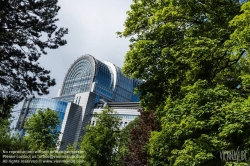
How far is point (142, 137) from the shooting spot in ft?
71.0

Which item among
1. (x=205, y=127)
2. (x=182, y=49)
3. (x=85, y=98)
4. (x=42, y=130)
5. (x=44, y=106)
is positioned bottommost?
(x=42, y=130)

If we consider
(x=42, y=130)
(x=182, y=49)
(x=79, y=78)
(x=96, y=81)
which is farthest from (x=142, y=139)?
(x=79, y=78)

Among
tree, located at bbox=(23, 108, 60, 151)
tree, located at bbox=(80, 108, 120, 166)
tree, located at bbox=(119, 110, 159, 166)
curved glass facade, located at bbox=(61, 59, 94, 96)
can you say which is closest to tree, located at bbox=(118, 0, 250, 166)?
tree, located at bbox=(119, 110, 159, 166)

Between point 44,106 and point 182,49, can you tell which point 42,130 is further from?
point 44,106

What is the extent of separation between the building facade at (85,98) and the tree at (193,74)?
67.7m

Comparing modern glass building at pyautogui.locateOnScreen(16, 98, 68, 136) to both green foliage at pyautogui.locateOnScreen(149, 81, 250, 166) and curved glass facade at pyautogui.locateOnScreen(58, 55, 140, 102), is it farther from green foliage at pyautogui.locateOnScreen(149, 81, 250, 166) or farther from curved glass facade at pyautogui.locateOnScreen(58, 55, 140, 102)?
green foliage at pyautogui.locateOnScreen(149, 81, 250, 166)

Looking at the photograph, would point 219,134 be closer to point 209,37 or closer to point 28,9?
point 209,37

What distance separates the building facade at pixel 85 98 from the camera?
86625 millimetres

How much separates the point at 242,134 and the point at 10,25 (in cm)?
1517

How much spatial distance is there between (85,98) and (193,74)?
84226 mm

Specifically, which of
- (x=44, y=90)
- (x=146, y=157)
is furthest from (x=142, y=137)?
(x=44, y=90)

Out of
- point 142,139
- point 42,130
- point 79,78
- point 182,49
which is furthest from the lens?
point 79,78

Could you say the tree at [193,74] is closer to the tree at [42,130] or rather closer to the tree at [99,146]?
the tree at [99,146]

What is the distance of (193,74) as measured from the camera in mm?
12789
